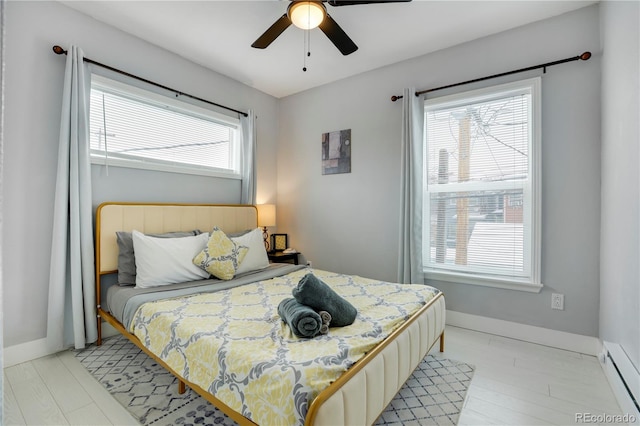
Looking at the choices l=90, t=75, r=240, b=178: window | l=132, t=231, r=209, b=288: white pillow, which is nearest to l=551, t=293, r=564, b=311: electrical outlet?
l=132, t=231, r=209, b=288: white pillow

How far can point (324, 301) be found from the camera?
1794 mm

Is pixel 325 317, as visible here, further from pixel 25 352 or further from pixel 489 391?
pixel 25 352

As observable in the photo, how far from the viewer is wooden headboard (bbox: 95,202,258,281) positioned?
273cm

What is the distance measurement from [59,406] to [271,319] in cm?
137

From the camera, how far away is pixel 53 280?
2486 millimetres

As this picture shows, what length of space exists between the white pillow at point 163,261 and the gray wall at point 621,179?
2950mm

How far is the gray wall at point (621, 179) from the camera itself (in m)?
1.81

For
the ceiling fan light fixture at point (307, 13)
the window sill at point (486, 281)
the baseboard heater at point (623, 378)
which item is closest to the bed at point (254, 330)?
the window sill at point (486, 281)

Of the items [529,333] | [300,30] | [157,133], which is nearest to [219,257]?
[157,133]

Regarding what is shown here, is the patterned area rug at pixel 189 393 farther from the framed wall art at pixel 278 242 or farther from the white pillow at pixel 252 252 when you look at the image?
the framed wall art at pixel 278 242

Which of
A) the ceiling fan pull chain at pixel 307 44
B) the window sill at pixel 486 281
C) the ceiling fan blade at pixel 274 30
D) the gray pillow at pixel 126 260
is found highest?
the ceiling fan pull chain at pixel 307 44

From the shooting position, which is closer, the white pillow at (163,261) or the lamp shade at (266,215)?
the white pillow at (163,261)

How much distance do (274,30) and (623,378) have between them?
3095 millimetres

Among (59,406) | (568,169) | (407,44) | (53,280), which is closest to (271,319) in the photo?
(59,406)
